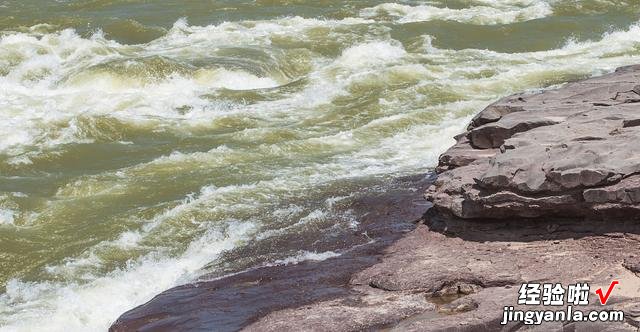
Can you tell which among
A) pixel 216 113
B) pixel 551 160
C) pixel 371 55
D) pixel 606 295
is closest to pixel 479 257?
pixel 551 160

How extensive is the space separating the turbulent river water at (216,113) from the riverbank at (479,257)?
2.56 feet

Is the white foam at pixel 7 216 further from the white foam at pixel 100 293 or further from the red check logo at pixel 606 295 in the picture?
the red check logo at pixel 606 295

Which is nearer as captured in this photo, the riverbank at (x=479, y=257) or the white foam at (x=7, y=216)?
the riverbank at (x=479, y=257)

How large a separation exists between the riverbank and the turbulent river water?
2.56 ft

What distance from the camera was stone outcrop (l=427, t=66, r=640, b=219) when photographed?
317 inches

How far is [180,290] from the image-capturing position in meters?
8.92

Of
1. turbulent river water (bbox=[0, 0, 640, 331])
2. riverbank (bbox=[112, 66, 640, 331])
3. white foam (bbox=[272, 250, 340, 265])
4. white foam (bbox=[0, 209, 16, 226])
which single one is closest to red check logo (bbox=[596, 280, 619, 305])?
riverbank (bbox=[112, 66, 640, 331])

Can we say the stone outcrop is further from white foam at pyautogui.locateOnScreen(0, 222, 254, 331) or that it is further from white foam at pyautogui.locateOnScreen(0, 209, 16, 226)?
white foam at pyautogui.locateOnScreen(0, 209, 16, 226)

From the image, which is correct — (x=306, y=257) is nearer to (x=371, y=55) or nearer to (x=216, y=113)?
(x=216, y=113)

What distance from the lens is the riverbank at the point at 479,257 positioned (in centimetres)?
756

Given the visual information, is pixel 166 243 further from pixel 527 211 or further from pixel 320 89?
pixel 320 89

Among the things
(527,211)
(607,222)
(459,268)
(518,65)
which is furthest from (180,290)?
(518,65)

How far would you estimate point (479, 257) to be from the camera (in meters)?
8.45

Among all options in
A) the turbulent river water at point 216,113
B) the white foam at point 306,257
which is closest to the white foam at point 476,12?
the turbulent river water at point 216,113
